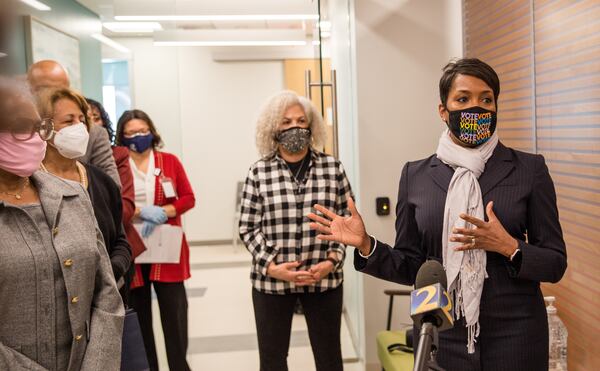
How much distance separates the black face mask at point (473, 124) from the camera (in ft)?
5.25

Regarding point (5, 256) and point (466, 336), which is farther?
point (466, 336)

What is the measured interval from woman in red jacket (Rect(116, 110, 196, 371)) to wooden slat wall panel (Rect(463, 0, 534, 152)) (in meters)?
1.76

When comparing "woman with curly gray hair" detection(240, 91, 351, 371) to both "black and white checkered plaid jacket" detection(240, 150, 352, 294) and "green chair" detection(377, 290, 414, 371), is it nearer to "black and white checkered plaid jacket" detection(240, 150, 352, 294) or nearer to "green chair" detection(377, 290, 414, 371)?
"black and white checkered plaid jacket" detection(240, 150, 352, 294)

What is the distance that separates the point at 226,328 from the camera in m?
4.64

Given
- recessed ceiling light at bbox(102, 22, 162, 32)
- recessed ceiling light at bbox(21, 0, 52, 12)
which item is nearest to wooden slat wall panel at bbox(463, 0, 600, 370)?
recessed ceiling light at bbox(102, 22, 162, 32)

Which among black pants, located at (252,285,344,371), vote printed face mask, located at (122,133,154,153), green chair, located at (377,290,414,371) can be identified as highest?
vote printed face mask, located at (122,133,154,153)

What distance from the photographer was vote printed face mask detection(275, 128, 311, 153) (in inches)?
103

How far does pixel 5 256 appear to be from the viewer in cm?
144

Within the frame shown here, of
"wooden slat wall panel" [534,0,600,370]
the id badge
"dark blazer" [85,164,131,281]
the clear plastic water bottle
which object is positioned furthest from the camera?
the id badge

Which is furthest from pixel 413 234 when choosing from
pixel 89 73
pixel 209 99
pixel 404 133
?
pixel 209 99

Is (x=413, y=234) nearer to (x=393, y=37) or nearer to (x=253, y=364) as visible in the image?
(x=393, y=37)

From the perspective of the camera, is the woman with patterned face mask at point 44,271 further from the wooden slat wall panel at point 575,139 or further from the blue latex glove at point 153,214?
the wooden slat wall panel at point 575,139

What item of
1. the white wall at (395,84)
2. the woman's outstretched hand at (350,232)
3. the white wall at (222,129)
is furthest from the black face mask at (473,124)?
the white wall at (222,129)

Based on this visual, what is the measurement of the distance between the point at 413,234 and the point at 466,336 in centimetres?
33
